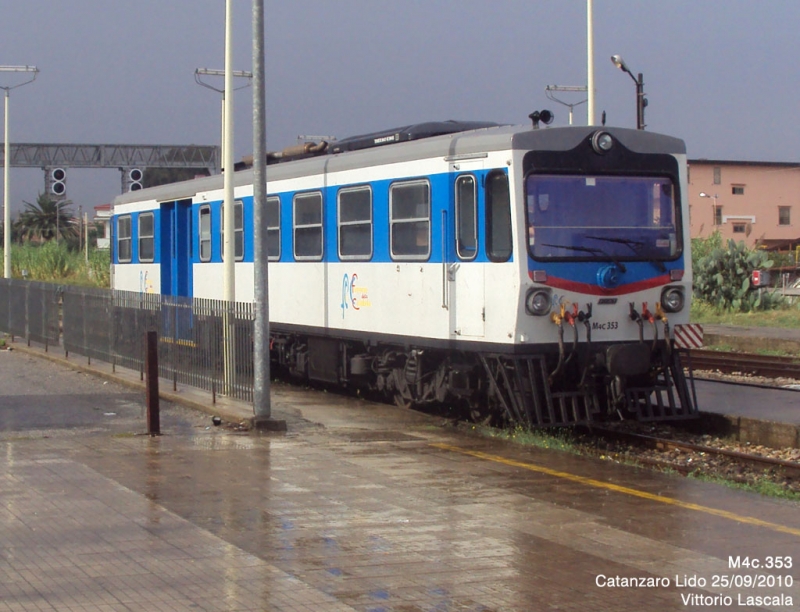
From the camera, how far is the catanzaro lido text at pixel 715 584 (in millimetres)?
6387

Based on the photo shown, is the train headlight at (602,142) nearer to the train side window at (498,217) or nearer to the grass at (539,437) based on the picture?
the train side window at (498,217)

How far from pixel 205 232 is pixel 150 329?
11.0ft

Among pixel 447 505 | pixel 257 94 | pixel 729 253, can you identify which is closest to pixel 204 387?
pixel 257 94

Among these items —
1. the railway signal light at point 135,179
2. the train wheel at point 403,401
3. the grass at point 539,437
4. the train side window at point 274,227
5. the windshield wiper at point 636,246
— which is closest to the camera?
the grass at point 539,437

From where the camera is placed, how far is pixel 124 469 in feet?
33.7

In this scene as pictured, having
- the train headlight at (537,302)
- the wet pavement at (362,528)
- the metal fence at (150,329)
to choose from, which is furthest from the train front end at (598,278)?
the metal fence at (150,329)

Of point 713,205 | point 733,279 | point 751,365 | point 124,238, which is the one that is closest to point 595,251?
point 751,365

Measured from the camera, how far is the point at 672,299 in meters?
13.2

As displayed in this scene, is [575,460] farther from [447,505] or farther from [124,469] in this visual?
[124,469]

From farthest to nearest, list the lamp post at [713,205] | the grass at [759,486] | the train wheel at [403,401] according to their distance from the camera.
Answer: the lamp post at [713,205]
the train wheel at [403,401]
the grass at [759,486]

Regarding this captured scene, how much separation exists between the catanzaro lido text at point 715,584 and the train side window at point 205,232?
45.2ft

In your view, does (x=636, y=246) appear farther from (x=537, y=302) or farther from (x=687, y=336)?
(x=537, y=302)

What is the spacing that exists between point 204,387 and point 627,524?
813 centimetres

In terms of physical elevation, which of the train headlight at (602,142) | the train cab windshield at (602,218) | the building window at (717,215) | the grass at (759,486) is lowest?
the grass at (759,486)
